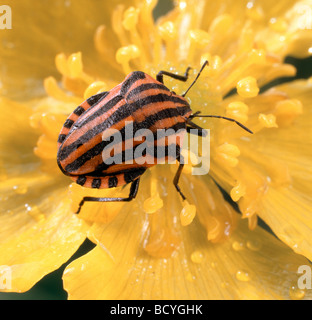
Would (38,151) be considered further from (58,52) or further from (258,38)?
(258,38)

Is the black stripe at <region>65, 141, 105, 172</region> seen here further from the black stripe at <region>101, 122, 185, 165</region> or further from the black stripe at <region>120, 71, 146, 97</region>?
the black stripe at <region>120, 71, 146, 97</region>

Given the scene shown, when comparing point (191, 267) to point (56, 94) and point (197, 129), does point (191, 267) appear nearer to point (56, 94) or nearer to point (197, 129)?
point (197, 129)

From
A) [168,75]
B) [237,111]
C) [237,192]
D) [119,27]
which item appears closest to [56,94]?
[119,27]

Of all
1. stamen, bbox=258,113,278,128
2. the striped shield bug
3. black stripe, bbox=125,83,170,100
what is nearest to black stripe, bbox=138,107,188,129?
the striped shield bug

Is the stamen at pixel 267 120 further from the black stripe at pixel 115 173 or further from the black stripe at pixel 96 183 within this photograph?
the black stripe at pixel 96 183

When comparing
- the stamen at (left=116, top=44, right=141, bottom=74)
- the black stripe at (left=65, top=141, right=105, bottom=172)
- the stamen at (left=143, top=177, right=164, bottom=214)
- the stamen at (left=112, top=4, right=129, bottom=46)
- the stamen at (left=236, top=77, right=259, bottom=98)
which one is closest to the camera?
the black stripe at (left=65, top=141, right=105, bottom=172)
